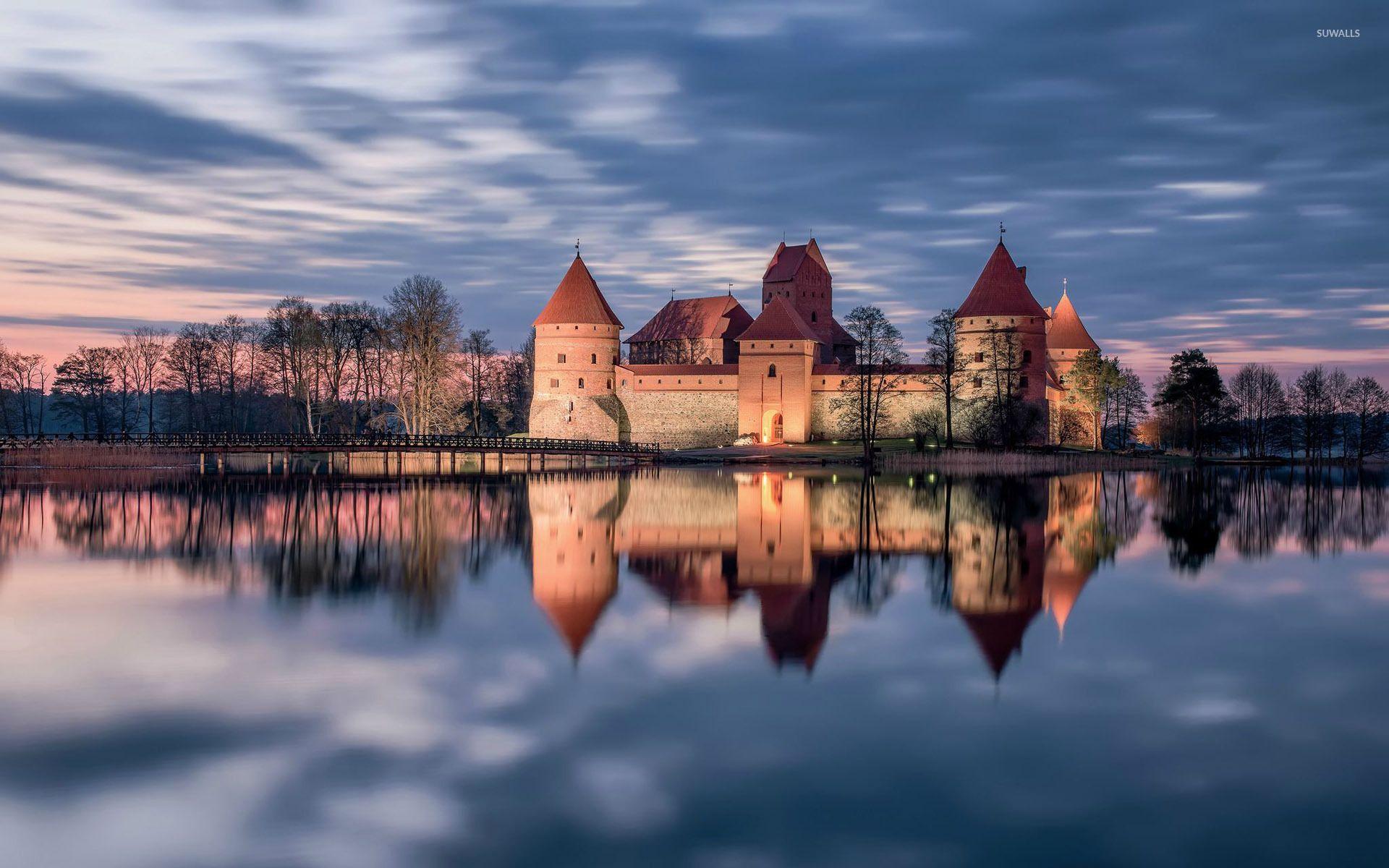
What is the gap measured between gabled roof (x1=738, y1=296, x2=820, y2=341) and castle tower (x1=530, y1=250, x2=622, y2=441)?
252 inches

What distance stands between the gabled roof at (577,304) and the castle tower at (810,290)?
9.29 m

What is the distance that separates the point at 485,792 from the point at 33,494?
24.8 metres

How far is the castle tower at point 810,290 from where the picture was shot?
54875mm

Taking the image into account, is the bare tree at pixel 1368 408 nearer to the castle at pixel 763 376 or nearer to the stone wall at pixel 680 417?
Result: the castle at pixel 763 376

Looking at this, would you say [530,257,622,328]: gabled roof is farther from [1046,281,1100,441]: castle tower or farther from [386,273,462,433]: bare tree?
[1046,281,1100,441]: castle tower

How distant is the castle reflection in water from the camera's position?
44.5 feet

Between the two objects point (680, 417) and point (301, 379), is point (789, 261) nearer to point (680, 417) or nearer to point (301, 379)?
point (680, 417)

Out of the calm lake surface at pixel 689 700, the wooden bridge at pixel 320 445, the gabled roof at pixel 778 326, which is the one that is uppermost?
the gabled roof at pixel 778 326

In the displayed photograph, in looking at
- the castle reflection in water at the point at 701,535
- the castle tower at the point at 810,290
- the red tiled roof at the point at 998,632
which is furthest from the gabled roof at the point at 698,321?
the red tiled roof at the point at 998,632

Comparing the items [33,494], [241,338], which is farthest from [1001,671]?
[241,338]

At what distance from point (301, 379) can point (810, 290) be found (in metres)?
24.6

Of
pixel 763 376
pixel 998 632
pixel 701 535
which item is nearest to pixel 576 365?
pixel 763 376

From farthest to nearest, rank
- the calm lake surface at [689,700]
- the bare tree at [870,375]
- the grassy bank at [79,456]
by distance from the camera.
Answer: the bare tree at [870,375] < the grassy bank at [79,456] < the calm lake surface at [689,700]

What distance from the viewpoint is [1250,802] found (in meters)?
6.73
